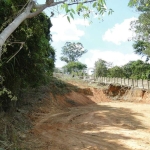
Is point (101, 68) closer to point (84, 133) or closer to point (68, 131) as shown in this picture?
point (68, 131)

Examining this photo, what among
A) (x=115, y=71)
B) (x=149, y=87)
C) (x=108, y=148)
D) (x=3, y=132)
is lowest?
(x=108, y=148)

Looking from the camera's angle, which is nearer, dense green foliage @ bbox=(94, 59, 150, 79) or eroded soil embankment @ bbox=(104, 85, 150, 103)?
eroded soil embankment @ bbox=(104, 85, 150, 103)

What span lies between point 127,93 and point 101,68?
10.9 metres

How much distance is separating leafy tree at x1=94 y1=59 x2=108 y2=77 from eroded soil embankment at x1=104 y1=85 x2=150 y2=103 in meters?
8.62

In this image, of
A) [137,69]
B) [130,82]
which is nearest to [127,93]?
[130,82]

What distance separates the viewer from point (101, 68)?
31609 mm

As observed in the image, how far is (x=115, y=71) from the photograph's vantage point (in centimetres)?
3259

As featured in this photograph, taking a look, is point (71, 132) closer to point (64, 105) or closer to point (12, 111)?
point (12, 111)

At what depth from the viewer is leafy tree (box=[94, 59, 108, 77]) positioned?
102ft

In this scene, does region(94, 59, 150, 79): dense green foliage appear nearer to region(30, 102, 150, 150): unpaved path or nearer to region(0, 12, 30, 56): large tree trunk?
region(30, 102, 150, 150): unpaved path

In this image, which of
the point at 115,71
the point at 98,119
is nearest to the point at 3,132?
the point at 98,119

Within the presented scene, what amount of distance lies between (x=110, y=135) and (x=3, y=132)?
3487 millimetres

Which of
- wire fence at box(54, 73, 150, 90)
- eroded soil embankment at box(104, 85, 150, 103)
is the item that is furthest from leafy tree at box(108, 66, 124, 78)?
eroded soil embankment at box(104, 85, 150, 103)

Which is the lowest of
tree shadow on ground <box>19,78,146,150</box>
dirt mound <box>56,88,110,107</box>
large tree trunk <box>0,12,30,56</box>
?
tree shadow on ground <box>19,78,146,150</box>
